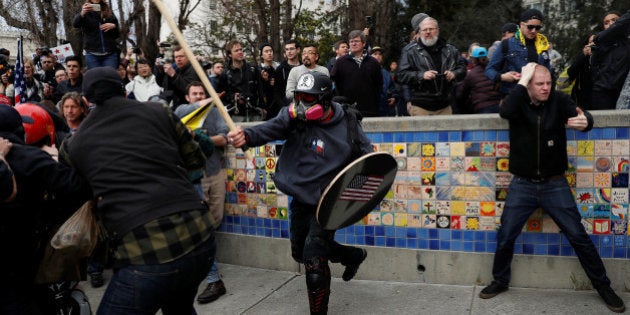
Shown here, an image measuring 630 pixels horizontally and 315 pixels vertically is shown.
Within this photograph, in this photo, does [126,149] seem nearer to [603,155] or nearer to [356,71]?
[603,155]

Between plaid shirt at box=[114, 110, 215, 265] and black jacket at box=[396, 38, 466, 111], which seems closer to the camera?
plaid shirt at box=[114, 110, 215, 265]

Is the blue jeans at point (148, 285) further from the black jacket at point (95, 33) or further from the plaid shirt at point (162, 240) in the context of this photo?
the black jacket at point (95, 33)

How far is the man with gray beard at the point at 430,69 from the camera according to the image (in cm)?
600

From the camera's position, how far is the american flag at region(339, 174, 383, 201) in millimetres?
4008

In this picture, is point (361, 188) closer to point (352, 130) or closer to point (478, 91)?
point (352, 130)

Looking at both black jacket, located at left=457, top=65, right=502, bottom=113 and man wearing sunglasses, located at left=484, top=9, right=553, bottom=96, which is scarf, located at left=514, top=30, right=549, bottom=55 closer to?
man wearing sunglasses, located at left=484, top=9, right=553, bottom=96

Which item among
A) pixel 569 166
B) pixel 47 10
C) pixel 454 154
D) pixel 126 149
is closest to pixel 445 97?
pixel 454 154

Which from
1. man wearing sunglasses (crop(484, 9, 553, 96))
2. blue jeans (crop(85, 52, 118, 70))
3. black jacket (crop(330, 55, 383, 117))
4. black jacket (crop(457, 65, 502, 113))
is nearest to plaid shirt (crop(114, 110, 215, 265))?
man wearing sunglasses (crop(484, 9, 553, 96))

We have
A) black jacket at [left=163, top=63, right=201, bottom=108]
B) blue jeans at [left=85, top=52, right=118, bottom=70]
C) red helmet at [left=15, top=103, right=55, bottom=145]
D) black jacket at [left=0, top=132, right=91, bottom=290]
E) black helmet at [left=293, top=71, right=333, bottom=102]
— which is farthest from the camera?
blue jeans at [left=85, top=52, right=118, bottom=70]

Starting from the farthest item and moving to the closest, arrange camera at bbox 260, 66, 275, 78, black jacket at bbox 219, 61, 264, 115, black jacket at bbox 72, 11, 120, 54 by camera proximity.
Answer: camera at bbox 260, 66, 275, 78 < black jacket at bbox 219, 61, 264, 115 < black jacket at bbox 72, 11, 120, 54

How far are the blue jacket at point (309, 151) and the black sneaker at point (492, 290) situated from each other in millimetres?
1674

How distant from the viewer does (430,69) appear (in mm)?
6059

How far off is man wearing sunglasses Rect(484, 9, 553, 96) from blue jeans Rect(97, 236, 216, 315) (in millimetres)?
3909

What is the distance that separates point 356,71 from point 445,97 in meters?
1.50
